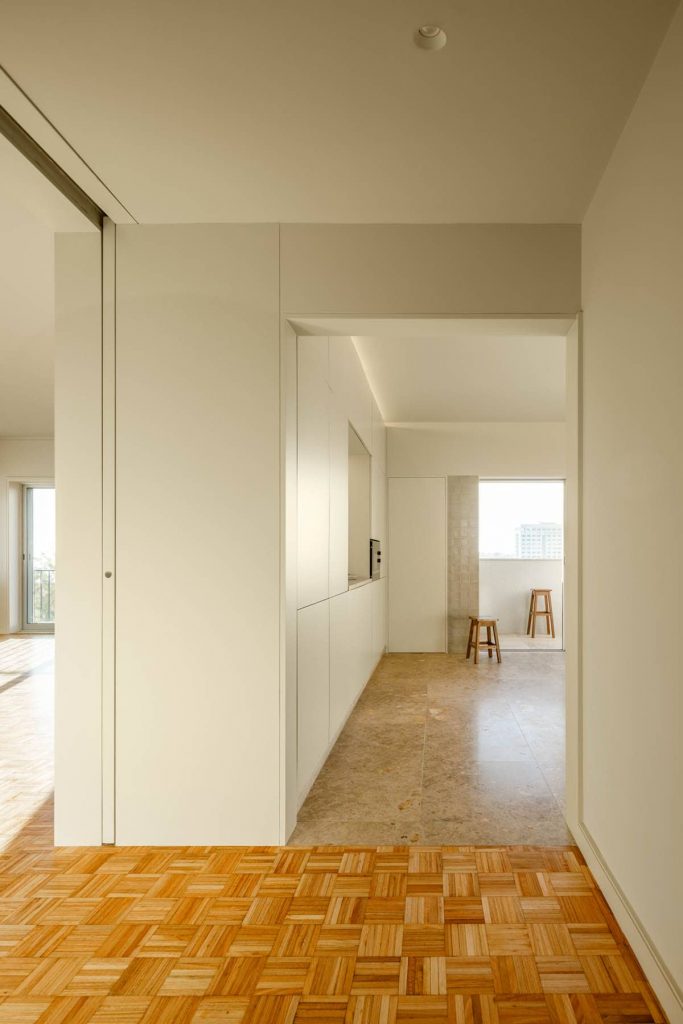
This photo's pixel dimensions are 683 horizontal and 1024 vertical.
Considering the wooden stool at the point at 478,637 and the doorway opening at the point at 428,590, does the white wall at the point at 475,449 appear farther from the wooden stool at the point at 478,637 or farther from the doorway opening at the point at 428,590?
the wooden stool at the point at 478,637

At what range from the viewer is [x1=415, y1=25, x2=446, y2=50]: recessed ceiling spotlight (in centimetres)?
208

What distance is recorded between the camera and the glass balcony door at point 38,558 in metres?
11.1

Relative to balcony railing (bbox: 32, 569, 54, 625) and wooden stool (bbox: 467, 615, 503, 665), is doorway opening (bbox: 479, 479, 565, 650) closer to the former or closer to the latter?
wooden stool (bbox: 467, 615, 503, 665)

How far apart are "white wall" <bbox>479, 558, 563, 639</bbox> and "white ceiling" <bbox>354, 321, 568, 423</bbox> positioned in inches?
115

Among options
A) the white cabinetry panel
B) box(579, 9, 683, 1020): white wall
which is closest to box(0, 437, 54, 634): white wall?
the white cabinetry panel

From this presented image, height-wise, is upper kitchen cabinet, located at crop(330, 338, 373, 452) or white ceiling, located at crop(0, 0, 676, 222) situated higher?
white ceiling, located at crop(0, 0, 676, 222)

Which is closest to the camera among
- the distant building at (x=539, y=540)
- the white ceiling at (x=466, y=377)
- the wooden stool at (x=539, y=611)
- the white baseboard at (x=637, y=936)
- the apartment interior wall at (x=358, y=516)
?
the white baseboard at (x=637, y=936)

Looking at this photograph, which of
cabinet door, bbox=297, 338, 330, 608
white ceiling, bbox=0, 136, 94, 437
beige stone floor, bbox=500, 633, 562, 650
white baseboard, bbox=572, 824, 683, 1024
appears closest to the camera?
white baseboard, bbox=572, 824, 683, 1024

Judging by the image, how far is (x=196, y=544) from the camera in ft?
10.8

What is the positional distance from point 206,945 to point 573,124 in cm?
304

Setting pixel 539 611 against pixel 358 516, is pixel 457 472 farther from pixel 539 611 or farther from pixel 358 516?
pixel 539 611

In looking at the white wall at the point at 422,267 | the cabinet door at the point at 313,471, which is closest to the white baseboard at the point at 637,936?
the cabinet door at the point at 313,471

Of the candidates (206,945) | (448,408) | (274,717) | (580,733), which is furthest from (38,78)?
(448,408)

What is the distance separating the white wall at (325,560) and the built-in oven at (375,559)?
0.28m
